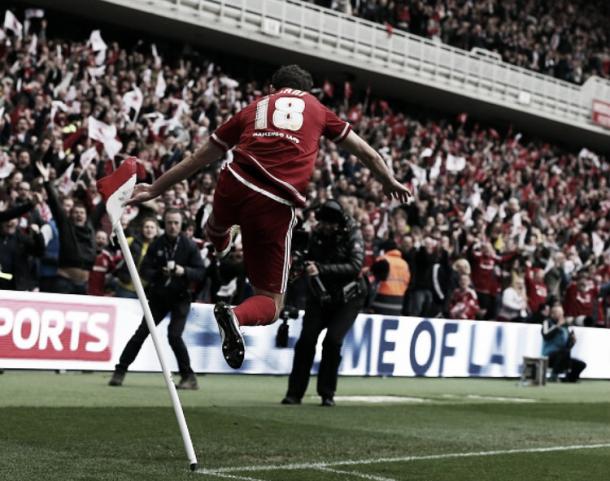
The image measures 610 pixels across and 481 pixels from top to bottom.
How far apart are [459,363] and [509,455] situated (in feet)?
27.0

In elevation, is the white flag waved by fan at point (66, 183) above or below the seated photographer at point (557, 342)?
above

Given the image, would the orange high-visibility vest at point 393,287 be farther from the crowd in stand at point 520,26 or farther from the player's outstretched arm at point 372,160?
the crowd in stand at point 520,26

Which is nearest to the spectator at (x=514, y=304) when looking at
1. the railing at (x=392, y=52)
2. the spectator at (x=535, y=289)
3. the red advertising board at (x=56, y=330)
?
the spectator at (x=535, y=289)

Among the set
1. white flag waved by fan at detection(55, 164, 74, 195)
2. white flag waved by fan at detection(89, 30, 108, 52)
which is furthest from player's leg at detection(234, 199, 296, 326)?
white flag waved by fan at detection(89, 30, 108, 52)

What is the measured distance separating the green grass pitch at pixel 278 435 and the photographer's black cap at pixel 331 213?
5.95 ft

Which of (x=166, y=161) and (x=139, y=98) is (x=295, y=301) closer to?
(x=166, y=161)

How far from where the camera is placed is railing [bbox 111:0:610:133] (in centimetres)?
3088

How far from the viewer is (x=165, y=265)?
12.1 m

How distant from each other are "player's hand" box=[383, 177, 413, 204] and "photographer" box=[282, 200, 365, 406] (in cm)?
423

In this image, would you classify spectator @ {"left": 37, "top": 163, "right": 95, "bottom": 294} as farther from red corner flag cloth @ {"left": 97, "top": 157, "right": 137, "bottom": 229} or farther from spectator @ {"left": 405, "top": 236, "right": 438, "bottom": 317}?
red corner flag cloth @ {"left": 97, "top": 157, "right": 137, "bottom": 229}

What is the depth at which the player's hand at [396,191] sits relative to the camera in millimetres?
6938

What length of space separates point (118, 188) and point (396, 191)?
1644 millimetres

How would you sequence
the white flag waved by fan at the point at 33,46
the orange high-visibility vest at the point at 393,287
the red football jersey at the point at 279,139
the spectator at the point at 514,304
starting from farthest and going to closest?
the white flag waved by fan at the point at 33,46, the spectator at the point at 514,304, the orange high-visibility vest at the point at 393,287, the red football jersey at the point at 279,139

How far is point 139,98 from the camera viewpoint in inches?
803
